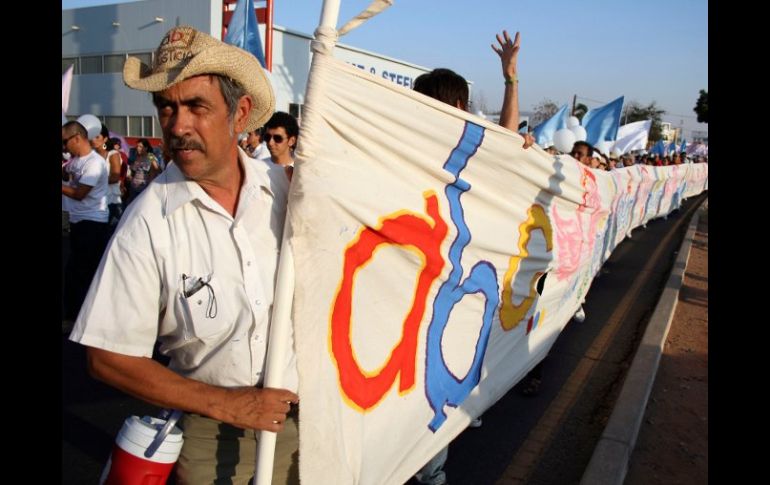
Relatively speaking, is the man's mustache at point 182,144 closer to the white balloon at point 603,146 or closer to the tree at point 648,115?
the white balloon at point 603,146

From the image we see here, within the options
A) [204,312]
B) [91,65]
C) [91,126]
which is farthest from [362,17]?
[91,65]

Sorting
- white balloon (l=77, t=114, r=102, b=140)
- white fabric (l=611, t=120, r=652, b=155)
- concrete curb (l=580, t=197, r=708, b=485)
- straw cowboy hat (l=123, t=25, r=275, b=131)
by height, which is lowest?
concrete curb (l=580, t=197, r=708, b=485)

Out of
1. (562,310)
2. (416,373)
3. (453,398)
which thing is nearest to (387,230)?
(416,373)

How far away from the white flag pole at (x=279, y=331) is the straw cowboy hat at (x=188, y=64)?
0.32m

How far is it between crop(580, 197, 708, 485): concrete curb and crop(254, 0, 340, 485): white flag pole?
225cm

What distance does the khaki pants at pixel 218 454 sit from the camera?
6.09 ft

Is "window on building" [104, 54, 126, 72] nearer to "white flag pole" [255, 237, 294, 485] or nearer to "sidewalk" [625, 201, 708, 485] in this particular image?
"sidewalk" [625, 201, 708, 485]

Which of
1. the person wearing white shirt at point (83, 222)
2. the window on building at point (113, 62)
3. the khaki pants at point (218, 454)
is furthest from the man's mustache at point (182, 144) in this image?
the window on building at point (113, 62)

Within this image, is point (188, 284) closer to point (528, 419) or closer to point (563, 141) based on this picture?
point (528, 419)

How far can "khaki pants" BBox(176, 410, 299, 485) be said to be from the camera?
186 cm

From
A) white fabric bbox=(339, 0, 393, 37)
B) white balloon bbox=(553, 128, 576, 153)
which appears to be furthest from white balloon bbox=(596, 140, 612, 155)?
white fabric bbox=(339, 0, 393, 37)
